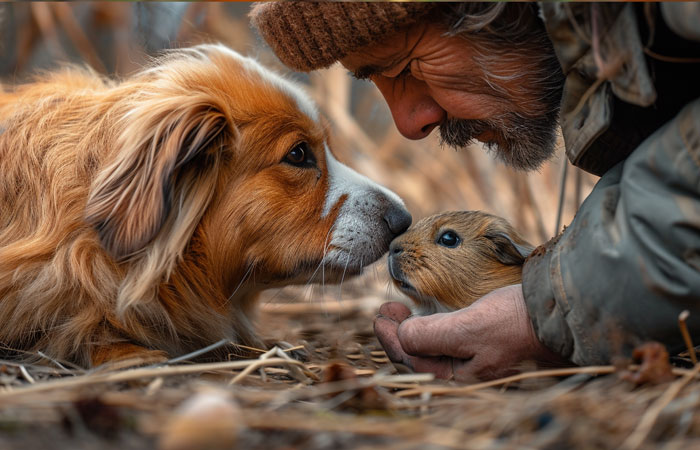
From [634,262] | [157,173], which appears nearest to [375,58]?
[157,173]

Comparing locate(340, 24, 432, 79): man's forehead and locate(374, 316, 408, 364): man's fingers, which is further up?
locate(340, 24, 432, 79): man's forehead

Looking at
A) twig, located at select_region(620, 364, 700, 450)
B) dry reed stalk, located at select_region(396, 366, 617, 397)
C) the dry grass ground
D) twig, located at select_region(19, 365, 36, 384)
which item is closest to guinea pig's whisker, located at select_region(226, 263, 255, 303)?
the dry grass ground

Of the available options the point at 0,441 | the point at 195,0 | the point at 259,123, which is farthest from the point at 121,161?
the point at 195,0

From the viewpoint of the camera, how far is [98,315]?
236 cm

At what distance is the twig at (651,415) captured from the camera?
1351mm

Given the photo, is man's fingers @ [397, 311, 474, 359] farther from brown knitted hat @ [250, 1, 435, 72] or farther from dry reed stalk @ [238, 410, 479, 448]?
brown knitted hat @ [250, 1, 435, 72]

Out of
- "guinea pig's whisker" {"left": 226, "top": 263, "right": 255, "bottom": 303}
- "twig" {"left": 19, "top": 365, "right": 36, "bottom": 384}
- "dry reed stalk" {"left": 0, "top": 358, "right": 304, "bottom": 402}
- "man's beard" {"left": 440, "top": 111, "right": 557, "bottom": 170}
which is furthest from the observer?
"man's beard" {"left": 440, "top": 111, "right": 557, "bottom": 170}

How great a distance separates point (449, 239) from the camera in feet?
9.05

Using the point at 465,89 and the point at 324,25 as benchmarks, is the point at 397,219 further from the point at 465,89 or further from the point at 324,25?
the point at 324,25

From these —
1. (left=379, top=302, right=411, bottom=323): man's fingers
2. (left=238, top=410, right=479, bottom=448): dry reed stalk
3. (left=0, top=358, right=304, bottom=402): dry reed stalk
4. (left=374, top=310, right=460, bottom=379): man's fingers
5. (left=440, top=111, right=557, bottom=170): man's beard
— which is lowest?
(left=374, top=310, right=460, bottom=379): man's fingers

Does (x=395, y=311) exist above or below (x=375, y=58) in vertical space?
below

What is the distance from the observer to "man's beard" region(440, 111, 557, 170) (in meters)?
2.70

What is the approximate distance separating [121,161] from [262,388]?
3.09 feet

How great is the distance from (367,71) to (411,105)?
0.25m
